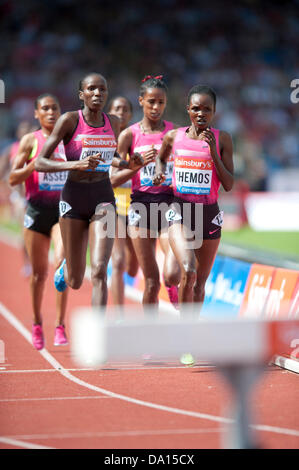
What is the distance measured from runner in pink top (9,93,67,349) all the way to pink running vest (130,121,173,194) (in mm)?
955

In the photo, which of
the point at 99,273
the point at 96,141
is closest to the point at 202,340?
the point at 99,273

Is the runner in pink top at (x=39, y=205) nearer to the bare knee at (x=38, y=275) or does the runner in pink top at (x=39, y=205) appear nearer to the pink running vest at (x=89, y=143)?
the bare knee at (x=38, y=275)

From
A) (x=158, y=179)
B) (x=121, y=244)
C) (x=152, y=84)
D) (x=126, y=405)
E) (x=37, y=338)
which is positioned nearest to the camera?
(x=126, y=405)

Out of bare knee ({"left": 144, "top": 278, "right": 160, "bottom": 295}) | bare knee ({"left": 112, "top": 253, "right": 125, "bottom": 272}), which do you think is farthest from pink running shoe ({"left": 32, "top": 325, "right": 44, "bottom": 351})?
bare knee ({"left": 144, "top": 278, "right": 160, "bottom": 295})

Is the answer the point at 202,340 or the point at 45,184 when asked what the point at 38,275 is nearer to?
the point at 45,184

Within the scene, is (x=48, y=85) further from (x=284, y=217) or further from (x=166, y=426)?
(x=166, y=426)

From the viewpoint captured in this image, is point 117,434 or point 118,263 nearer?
point 117,434

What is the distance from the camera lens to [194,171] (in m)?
7.43

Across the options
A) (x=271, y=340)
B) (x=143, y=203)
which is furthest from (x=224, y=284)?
(x=271, y=340)

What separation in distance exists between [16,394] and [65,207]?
1781 mm

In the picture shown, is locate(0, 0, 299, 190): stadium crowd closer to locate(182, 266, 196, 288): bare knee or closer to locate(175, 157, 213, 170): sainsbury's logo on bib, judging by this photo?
locate(175, 157, 213, 170): sainsbury's logo on bib

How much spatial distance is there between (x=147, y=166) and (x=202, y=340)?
522 centimetres

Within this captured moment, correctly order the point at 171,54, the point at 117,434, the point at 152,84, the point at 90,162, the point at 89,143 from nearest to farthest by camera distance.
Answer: the point at 117,434 < the point at 90,162 < the point at 89,143 < the point at 152,84 < the point at 171,54

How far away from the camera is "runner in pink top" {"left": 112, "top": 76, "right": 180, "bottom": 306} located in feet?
26.0
